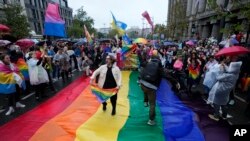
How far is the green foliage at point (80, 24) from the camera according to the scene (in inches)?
2440

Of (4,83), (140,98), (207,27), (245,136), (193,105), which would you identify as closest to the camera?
(245,136)

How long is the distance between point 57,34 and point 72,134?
18.0 ft

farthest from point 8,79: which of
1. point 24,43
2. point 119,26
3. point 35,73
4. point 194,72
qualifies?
point 119,26

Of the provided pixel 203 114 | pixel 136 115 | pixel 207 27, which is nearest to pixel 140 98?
pixel 136 115

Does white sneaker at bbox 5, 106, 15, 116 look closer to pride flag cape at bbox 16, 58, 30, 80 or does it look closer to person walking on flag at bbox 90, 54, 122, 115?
pride flag cape at bbox 16, 58, 30, 80

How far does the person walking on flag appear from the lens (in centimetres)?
631

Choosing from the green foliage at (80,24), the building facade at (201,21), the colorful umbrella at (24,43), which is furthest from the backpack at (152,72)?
the green foliage at (80,24)

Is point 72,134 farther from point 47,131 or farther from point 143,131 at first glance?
point 143,131

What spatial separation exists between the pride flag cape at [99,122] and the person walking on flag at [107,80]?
710mm

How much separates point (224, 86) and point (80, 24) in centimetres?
6310

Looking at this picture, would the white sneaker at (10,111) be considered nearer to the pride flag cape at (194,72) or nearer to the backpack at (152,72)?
the backpack at (152,72)

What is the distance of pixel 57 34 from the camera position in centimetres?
961

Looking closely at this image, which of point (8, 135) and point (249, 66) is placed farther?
point (249, 66)

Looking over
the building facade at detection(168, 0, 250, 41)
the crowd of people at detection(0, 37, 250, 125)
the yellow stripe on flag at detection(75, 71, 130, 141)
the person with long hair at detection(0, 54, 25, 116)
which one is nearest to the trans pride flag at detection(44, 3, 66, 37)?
the crowd of people at detection(0, 37, 250, 125)
